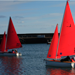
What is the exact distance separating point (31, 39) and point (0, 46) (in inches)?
5507

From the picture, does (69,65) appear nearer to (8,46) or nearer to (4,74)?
(4,74)

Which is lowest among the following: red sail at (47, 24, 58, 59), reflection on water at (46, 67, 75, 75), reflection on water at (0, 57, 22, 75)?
reflection on water at (0, 57, 22, 75)

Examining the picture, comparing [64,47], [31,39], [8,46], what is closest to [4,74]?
[64,47]

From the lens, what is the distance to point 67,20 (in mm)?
30750

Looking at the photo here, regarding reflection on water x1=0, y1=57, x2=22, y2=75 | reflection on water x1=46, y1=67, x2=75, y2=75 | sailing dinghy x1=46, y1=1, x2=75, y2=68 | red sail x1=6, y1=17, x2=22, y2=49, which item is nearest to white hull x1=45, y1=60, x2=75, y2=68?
sailing dinghy x1=46, y1=1, x2=75, y2=68

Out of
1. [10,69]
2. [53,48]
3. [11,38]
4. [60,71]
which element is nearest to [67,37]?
[53,48]

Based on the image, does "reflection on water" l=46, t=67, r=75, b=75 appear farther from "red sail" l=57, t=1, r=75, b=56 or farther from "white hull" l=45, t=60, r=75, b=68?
"red sail" l=57, t=1, r=75, b=56

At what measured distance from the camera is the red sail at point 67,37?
30.8 meters

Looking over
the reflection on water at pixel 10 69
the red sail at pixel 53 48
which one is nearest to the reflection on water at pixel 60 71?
the red sail at pixel 53 48

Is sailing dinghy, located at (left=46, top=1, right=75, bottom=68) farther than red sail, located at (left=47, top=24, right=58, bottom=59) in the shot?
No

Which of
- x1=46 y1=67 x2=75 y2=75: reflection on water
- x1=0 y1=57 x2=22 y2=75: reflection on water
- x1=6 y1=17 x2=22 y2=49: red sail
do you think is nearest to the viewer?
x1=46 y1=67 x2=75 y2=75: reflection on water

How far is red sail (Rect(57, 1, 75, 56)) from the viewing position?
101 ft

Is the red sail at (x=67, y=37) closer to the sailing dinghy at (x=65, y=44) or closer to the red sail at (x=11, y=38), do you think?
the sailing dinghy at (x=65, y=44)

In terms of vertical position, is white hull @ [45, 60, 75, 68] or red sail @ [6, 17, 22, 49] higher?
red sail @ [6, 17, 22, 49]
